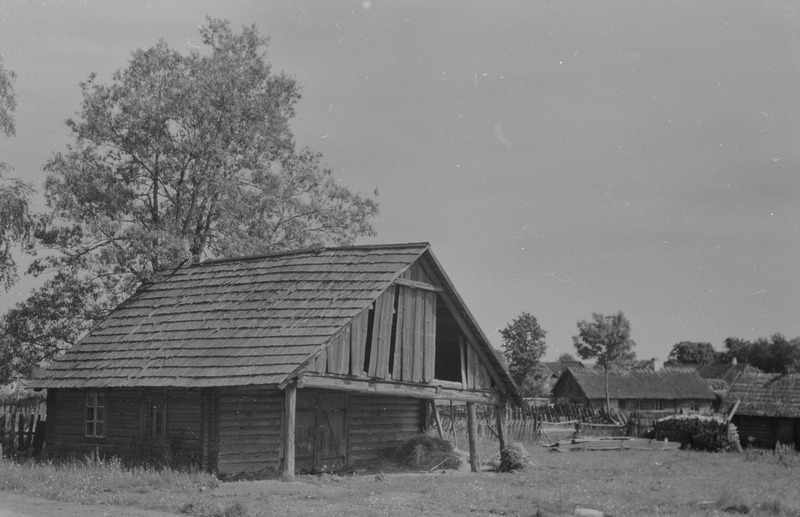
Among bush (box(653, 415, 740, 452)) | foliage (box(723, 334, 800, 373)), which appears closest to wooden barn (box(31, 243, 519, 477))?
bush (box(653, 415, 740, 452))

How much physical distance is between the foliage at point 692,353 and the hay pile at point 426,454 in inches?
4600

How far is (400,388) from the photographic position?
2366 centimetres

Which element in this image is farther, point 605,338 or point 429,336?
point 605,338

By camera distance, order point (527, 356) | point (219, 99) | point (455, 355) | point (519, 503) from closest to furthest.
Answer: point (519, 503) < point (455, 355) < point (219, 99) < point (527, 356)

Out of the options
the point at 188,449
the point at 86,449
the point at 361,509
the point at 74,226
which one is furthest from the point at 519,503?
the point at 74,226

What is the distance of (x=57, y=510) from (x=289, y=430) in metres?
5.85

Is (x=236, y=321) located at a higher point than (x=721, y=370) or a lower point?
lower

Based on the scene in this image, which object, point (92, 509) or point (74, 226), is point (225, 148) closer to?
point (74, 226)

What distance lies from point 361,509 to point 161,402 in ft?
30.2

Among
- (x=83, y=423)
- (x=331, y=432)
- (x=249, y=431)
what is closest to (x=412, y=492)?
(x=249, y=431)

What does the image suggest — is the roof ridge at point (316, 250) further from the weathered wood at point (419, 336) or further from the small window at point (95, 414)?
the small window at point (95, 414)

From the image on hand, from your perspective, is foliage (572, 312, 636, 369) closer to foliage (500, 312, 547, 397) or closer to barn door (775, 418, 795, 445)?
foliage (500, 312, 547, 397)

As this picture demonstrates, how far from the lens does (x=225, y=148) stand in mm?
36031

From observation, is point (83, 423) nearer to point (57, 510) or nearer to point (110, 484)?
point (110, 484)
